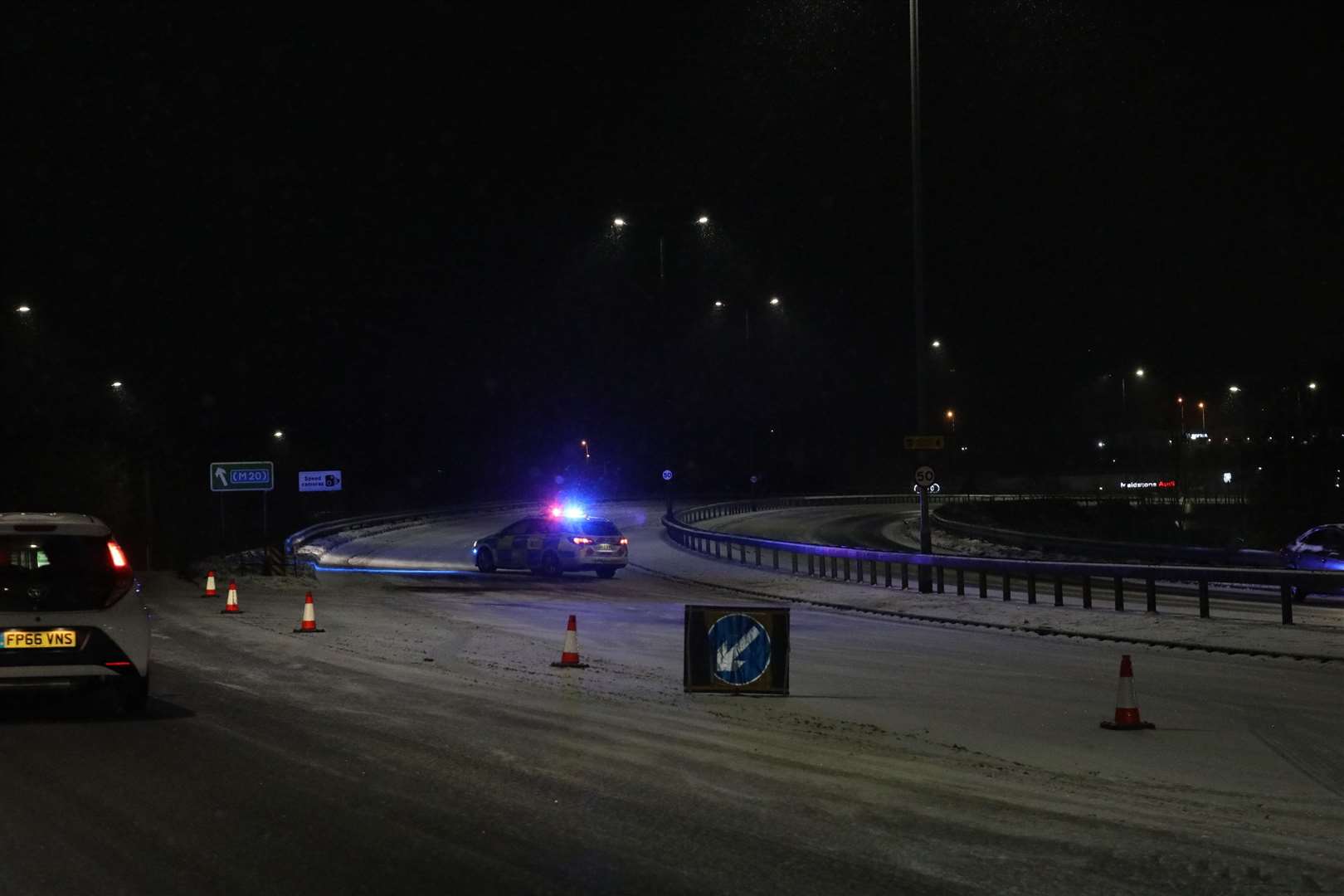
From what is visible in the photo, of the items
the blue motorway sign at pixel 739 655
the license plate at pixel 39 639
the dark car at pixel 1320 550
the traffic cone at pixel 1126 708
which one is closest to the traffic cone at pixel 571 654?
the blue motorway sign at pixel 739 655

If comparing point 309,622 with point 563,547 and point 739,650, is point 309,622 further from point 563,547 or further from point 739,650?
point 563,547

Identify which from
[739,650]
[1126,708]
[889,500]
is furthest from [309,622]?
[889,500]

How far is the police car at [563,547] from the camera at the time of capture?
3525cm

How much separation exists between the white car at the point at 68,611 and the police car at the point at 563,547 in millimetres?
23138

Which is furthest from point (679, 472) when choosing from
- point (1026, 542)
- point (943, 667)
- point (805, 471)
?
point (943, 667)

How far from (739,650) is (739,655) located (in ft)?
0.16

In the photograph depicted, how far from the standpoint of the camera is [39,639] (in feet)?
37.2

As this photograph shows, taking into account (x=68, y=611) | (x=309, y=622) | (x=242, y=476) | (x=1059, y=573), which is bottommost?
(x=309, y=622)

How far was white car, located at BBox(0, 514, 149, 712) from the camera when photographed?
11305mm

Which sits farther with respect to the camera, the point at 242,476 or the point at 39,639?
the point at 242,476

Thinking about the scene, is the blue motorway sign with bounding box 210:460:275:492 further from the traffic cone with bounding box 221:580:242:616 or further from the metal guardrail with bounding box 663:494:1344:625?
the metal guardrail with bounding box 663:494:1344:625

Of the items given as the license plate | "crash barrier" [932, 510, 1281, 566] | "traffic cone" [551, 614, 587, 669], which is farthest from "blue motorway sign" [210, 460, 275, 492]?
the license plate

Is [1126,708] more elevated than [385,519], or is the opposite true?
[385,519]

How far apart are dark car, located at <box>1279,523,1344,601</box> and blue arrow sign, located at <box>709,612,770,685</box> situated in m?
17.2
